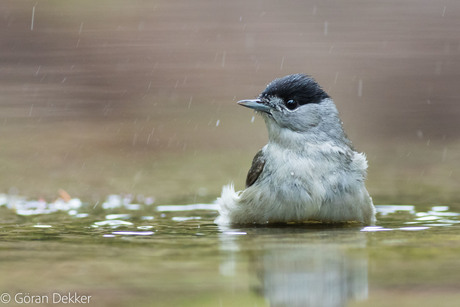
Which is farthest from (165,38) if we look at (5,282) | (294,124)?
(5,282)

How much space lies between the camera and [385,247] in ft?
12.9

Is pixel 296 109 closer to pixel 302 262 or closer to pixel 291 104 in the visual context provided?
pixel 291 104

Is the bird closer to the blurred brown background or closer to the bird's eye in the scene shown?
the bird's eye

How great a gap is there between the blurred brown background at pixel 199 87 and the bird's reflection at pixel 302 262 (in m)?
1.90

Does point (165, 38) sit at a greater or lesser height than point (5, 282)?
greater

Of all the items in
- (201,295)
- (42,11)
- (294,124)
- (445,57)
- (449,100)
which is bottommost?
(201,295)

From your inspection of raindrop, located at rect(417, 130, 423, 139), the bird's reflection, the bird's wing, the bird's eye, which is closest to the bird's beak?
the bird's eye

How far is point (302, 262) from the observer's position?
3521mm

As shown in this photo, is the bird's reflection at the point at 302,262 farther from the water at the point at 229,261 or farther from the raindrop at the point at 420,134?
the raindrop at the point at 420,134

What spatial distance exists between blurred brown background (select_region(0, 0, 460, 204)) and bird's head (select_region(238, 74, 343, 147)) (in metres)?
1.06

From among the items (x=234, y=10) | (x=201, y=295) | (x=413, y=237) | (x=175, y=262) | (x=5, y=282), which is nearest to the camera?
(x=201, y=295)

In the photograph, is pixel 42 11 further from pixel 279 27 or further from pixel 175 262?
pixel 175 262

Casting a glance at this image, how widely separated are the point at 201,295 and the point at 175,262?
26.2 inches

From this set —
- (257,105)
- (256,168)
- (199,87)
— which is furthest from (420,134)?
(256,168)
